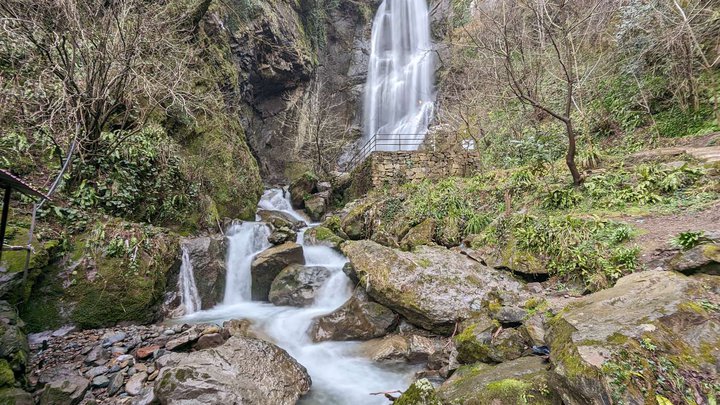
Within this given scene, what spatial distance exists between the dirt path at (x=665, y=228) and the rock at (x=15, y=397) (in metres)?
7.96

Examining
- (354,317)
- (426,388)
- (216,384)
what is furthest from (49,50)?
(426,388)

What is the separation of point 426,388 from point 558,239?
423cm

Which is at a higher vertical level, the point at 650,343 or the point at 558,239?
the point at 558,239

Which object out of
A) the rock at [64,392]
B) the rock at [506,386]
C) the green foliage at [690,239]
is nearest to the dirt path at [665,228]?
the green foliage at [690,239]

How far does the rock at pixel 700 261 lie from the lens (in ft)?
12.0

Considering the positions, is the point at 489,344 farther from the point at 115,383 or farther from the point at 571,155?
the point at 571,155

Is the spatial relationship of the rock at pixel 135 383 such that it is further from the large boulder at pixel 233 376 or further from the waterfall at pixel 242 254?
the waterfall at pixel 242 254

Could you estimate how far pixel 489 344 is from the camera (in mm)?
4125

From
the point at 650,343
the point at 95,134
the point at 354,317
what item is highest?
the point at 95,134

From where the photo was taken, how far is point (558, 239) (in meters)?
5.88

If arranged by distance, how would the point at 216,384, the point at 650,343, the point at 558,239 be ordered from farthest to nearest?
the point at 558,239 → the point at 216,384 → the point at 650,343

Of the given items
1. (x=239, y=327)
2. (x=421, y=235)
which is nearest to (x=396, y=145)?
(x=421, y=235)

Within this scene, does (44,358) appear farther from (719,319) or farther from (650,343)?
(719,319)

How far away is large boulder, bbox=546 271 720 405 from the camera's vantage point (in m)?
2.35
